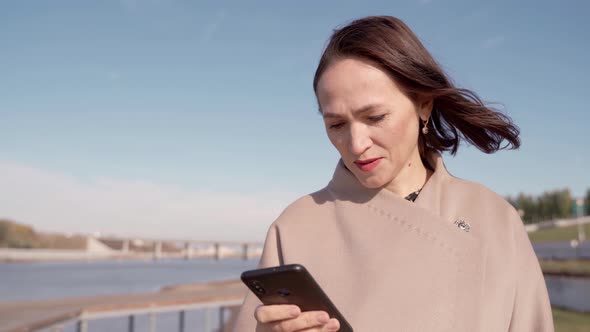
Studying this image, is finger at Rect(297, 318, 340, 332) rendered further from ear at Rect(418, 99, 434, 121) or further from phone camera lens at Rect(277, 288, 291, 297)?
ear at Rect(418, 99, 434, 121)

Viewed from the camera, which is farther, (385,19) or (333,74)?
(385,19)

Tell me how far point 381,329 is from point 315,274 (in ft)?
0.77

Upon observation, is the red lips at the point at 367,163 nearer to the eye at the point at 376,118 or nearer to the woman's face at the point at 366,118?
the woman's face at the point at 366,118

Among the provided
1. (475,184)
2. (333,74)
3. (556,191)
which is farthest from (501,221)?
(556,191)

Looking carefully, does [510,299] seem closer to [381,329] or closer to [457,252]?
[457,252]

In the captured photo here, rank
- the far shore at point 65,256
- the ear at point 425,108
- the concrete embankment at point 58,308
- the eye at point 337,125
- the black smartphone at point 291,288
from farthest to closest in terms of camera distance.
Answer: the far shore at point 65,256 < the concrete embankment at point 58,308 < the ear at point 425,108 < the eye at point 337,125 < the black smartphone at point 291,288

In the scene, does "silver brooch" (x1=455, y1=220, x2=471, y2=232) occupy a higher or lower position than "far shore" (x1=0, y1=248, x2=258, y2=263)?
higher

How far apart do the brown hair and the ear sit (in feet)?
0.07

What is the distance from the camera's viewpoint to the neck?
158cm

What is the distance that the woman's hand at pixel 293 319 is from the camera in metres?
1.18

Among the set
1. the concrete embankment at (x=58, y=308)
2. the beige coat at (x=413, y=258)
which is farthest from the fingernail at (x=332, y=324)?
the concrete embankment at (x=58, y=308)

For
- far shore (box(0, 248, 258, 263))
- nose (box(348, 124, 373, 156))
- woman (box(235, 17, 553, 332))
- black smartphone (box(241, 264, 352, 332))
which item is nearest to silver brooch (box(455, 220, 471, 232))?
woman (box(235, 17, 553, 332))

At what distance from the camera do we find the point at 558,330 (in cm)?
888

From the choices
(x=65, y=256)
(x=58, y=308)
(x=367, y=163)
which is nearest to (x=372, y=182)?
(x=367, y=163)
